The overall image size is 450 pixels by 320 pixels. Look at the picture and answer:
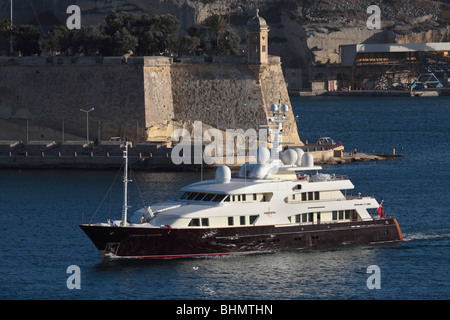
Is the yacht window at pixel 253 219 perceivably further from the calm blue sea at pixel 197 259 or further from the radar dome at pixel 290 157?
the radar dome at pixel 290 157

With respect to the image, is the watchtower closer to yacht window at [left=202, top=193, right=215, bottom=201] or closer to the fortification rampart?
the fortification rampart

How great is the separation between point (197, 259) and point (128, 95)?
33.1 metres

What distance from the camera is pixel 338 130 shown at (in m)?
108

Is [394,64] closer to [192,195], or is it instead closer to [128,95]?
[128,95]

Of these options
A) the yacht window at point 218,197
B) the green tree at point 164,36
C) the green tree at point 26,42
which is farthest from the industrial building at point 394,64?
the yacht window at point 218,197

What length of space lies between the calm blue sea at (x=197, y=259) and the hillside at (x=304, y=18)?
95973 millimetres

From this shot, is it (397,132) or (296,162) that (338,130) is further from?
(296,162)

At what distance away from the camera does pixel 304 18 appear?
184 m

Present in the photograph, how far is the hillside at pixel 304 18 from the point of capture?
6698 inches
